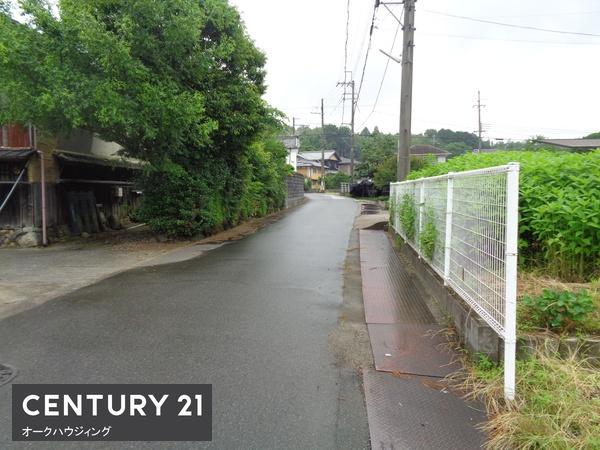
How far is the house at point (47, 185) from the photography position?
10750 mm

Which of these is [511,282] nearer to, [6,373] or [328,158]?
[6,373]

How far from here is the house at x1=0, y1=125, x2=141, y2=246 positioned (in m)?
10.8

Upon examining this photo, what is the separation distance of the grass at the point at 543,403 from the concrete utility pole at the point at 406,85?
9296mm

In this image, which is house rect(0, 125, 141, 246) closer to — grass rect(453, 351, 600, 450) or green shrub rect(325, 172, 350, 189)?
grass rect(453, 351, 600, 450)

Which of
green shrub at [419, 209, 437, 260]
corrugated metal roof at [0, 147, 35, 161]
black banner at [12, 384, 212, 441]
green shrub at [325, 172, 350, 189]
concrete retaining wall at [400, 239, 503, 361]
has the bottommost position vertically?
black banner at [12, 384, 212, 441]

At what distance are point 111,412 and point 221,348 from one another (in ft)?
4.01

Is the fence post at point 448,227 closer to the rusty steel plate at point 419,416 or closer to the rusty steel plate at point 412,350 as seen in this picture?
the rusty steel plate at point 412,350

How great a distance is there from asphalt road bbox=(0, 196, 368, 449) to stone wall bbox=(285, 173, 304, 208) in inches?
757

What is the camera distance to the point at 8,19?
8.48 m

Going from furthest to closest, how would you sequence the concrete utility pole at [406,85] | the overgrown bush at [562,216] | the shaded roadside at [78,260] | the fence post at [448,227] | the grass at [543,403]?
1. the concrete utility pole at [406,85]
2. the shaded roadside at [78,260]
3. the fence post at [448,227]
4. the overgrown bush at [562,216]
5. the grass at [543,403]

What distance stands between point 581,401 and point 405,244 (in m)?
6.40

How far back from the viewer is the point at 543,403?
9.05ft

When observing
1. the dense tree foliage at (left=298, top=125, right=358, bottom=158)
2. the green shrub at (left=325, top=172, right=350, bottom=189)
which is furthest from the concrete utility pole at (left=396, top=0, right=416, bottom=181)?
the dense tree foliage at (left=298, top=125, right=358, bottom=158)

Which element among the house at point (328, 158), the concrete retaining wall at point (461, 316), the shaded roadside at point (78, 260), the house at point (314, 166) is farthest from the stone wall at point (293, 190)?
the house at point (328, 158)
